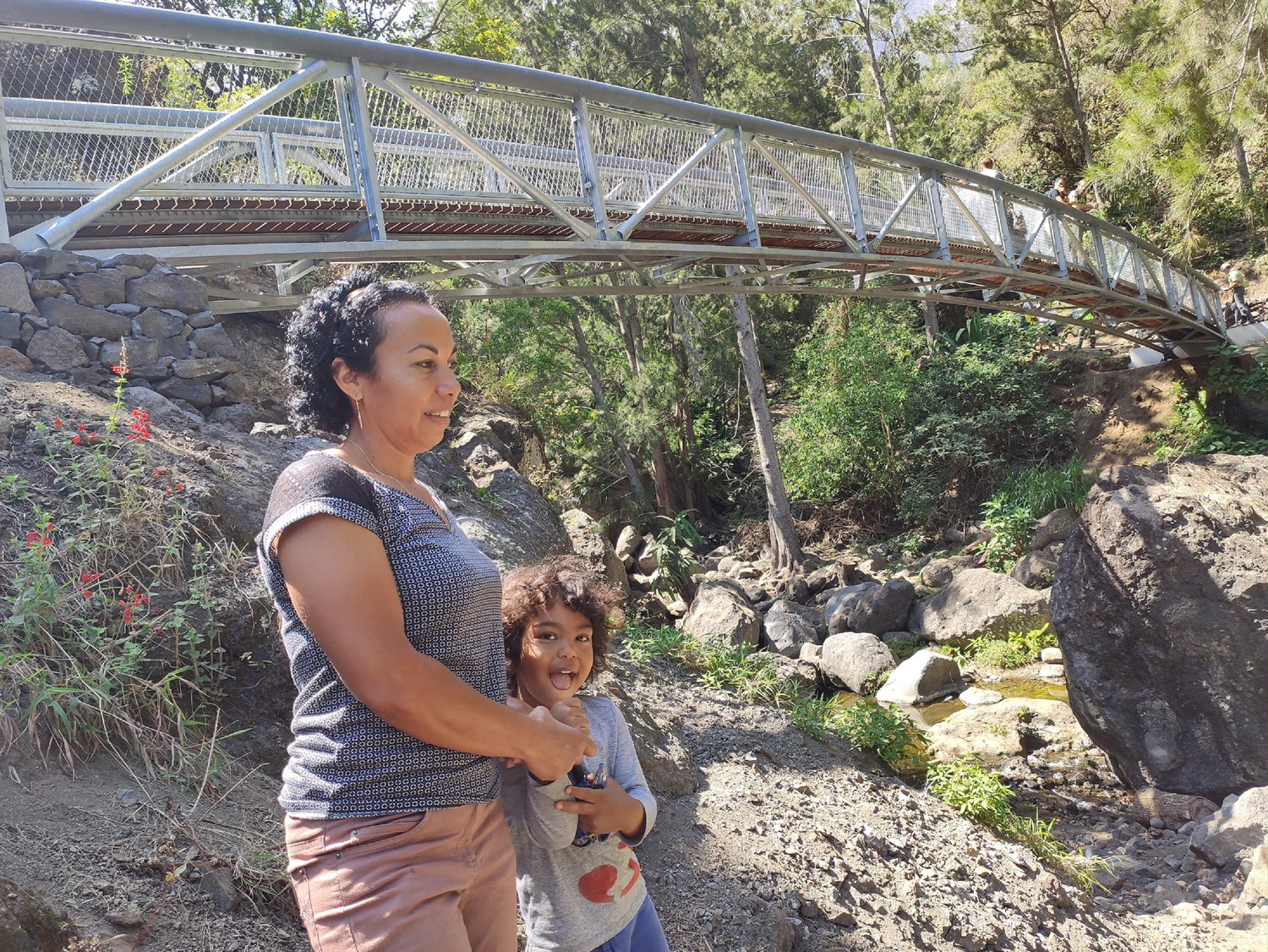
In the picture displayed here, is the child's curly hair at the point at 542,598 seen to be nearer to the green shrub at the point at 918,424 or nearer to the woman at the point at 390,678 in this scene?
the woman at the point at 390,678

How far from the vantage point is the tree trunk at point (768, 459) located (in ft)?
47.6

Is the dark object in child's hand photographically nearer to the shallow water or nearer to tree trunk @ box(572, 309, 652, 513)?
the shallow water

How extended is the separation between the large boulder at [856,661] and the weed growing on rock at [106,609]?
25.6 feet

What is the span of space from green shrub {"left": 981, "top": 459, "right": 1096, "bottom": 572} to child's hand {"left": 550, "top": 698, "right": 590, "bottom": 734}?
12555 millimetres

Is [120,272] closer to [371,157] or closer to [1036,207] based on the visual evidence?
[371,157]

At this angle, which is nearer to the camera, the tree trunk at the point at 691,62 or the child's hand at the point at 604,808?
the child's hand at the point at 604,808

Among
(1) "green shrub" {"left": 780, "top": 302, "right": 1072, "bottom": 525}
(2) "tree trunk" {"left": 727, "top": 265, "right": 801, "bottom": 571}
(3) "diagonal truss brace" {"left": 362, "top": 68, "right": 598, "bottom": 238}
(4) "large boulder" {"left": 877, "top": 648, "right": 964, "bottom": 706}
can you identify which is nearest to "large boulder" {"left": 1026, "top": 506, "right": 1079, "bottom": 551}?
(1) "green shrub" {"left": 780, "top": 302, "right": 1072, "bottom": 525}

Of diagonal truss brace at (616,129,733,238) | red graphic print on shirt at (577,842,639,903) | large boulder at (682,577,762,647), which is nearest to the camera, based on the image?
red graphic print on shirt at (577,842,639,903)

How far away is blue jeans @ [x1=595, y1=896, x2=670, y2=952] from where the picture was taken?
74.9 inches

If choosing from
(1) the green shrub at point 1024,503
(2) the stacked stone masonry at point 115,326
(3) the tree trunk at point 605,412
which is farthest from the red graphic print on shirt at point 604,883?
(3) the tree trunk at point 605,412

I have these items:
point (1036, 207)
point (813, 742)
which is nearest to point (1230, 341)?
point (1036, 207)

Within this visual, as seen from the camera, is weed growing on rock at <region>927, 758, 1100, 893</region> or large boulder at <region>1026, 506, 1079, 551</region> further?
large boulder at <region>1026, 506, 1079, 551</region>

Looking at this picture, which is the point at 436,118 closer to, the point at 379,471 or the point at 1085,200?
the point at 379,471

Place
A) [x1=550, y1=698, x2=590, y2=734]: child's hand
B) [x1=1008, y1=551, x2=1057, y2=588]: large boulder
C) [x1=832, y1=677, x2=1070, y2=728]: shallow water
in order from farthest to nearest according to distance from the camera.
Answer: [x1=1008, y1=551, x2=1057, y2=588]: large boulder < [x1=832, y1=677, x2=1070, y2=728]: shallow water < [x1=550, y1=698, x2=590, y2=734]: child's hand
